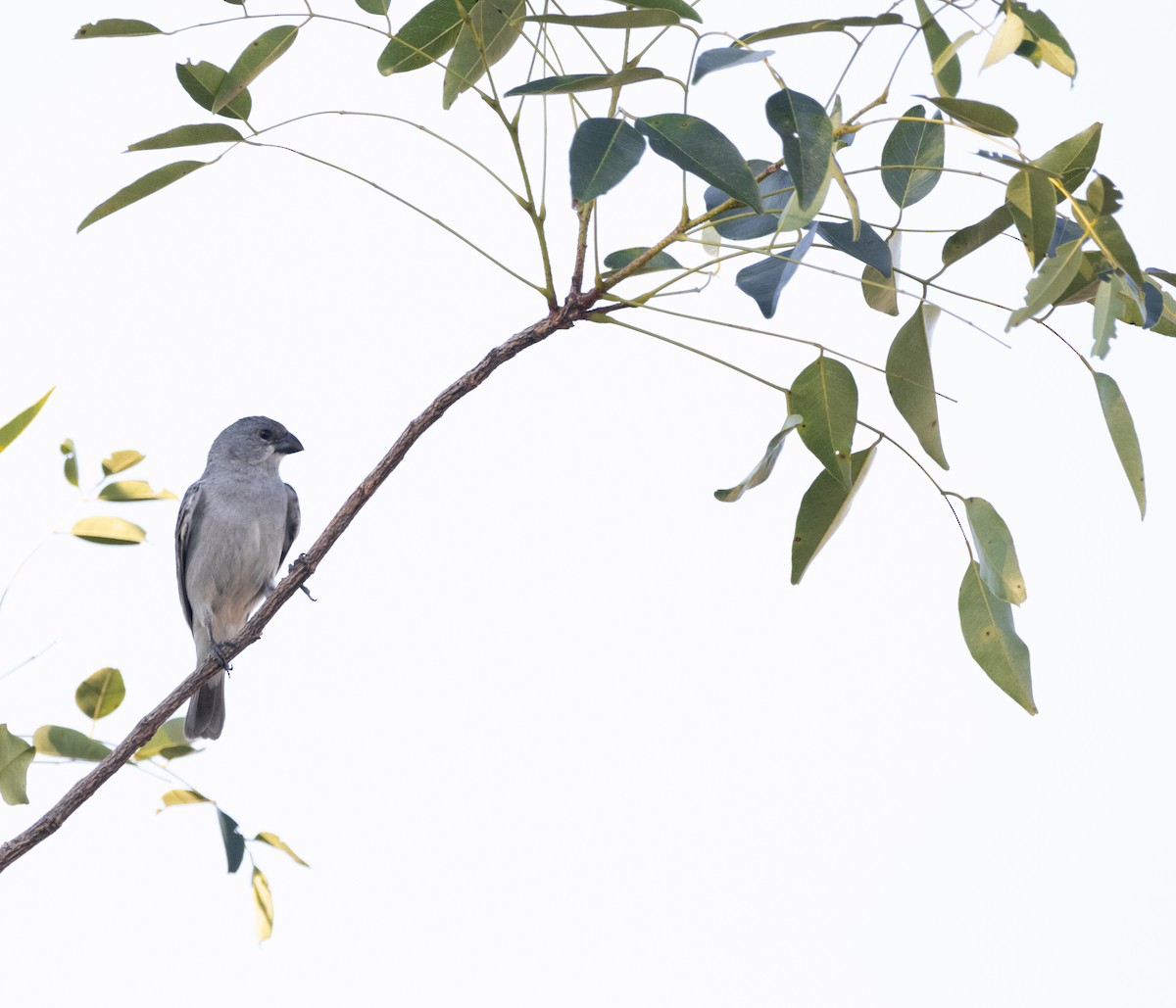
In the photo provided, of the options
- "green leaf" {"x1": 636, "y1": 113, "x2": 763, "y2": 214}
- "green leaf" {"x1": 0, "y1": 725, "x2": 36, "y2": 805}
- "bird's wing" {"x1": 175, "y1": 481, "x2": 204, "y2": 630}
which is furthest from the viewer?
"bird's wing" {"x1": 175, "y1": 481, "x2": 204, "y2": 630}

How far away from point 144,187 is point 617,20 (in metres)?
1.13

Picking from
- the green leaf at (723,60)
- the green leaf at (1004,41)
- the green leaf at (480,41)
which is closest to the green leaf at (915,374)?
the green leaf at (1004,41)

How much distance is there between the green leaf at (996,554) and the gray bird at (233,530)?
4625 millimetres

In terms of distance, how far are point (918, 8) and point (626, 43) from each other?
586 mm

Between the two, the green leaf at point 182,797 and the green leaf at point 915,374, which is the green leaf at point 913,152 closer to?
the green leaf at point 915,374

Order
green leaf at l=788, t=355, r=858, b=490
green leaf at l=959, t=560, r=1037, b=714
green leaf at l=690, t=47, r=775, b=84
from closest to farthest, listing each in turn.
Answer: green leaf at l=690, t=47, r=775, b=84 < green leaf at l=788, t=355, r=858, b=490 < green leaf at l=959, t=560, r=1037, b=714

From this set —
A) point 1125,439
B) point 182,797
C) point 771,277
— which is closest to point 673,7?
point 771,277

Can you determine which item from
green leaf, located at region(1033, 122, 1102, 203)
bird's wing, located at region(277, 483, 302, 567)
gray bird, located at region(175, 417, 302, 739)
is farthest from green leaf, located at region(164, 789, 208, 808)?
bird's wing, located at region(277, 483, 302, 567)

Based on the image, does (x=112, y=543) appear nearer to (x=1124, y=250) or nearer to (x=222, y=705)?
(x=1124, y=250)

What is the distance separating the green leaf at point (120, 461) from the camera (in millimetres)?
3424

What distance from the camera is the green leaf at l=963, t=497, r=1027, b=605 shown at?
2551 millimetres

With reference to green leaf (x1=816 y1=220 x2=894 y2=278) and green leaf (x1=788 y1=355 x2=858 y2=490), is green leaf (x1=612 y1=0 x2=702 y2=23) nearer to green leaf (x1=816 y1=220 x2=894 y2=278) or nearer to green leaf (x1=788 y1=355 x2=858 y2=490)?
green leaf (x1=816 y1=220 x2=894 y2=278)

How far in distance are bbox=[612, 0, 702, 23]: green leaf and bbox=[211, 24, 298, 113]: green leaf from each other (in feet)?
2.69

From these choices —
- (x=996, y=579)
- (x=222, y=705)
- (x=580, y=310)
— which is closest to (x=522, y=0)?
(x=580, y=310)
